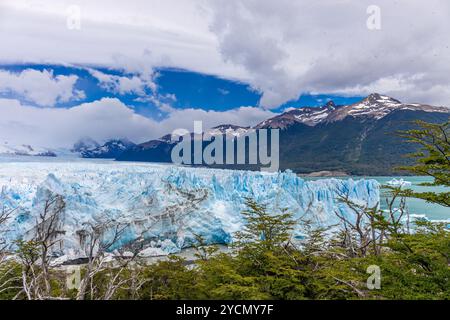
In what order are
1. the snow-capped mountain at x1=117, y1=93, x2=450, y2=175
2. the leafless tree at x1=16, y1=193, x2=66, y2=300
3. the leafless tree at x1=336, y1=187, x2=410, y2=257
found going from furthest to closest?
the snow-capped mountain at x1=117, y1=93, x2=450, y2=175, the leafless tree at x1=336, y1=187, x2=410, y2=257, the leafless tree at x1=16, y1=193, x2=66, y2=300

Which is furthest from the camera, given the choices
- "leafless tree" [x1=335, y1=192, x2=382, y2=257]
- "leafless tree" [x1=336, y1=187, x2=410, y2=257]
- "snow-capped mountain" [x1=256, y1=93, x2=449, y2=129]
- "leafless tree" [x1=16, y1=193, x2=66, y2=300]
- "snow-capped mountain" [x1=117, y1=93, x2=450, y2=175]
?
"snow-capped mountain" [x1=256, y1=93, x2=449, y2=129]

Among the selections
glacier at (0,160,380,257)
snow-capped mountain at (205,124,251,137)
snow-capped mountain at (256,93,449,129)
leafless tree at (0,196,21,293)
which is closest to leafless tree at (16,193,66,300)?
leafless tree at (0,196,21,293)

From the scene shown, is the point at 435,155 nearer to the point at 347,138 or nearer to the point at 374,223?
the point at 374,223

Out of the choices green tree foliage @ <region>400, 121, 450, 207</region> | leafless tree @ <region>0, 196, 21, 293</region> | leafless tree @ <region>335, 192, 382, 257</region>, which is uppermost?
green tree foliage @ <region>400, 121, 450, 207</region>

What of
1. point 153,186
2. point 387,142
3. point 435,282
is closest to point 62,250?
point 153,186

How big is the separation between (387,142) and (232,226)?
1334 inches

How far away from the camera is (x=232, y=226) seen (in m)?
18.9

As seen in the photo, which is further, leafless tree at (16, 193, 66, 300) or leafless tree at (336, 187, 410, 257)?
leafless tree at (336, 187, 410, 257)

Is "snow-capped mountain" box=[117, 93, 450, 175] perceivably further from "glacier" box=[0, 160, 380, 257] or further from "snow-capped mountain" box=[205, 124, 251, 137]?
"snow-capped mountain" box=[205, 124, 251, 137]

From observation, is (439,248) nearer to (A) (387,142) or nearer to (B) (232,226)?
(B) (232,226)

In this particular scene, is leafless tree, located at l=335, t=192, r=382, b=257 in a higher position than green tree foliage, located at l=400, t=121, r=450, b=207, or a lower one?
lower

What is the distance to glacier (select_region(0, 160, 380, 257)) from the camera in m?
16.9

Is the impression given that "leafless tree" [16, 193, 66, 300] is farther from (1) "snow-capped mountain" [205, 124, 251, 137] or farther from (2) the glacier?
(1) "snow-capped mountain" [205, 124, 251, 137]

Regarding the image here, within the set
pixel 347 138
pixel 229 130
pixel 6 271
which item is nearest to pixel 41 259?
pixel 6 271
